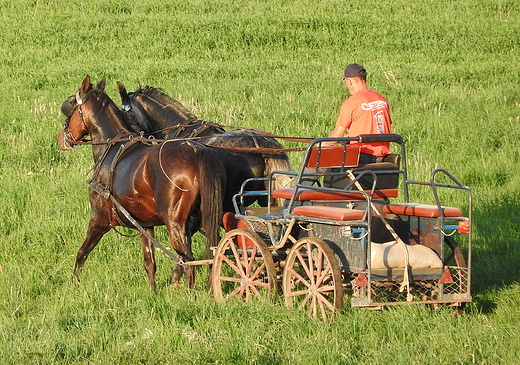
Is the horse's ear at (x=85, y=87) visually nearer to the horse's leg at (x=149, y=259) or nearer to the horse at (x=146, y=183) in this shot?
the horse at (x=146, y=183)

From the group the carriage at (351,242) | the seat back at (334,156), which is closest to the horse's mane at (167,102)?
the carriage at (351,242)

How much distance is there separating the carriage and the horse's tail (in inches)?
11.4

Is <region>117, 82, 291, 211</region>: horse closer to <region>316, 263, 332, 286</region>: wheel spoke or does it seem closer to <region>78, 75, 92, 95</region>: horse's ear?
<region>78, 75, 92, 95</region>: horse's ear

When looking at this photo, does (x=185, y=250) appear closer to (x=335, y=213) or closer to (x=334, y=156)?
(x=334, y=156)

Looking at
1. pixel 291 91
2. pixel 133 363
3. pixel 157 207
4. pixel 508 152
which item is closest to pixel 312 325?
pixel 133 363

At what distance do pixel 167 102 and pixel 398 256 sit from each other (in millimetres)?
5342

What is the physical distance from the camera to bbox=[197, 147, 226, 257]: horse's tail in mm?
7043

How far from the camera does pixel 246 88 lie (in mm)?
16250

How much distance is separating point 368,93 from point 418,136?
692 cm

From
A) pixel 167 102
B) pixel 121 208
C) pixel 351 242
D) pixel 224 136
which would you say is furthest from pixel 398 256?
pixel 167 102

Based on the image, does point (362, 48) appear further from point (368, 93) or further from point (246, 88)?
point (368, 93)

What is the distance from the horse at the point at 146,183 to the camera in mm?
7102

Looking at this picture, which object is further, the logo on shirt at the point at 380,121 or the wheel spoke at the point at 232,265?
the logo on shirt at the point at 380,121

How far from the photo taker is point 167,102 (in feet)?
32.9
